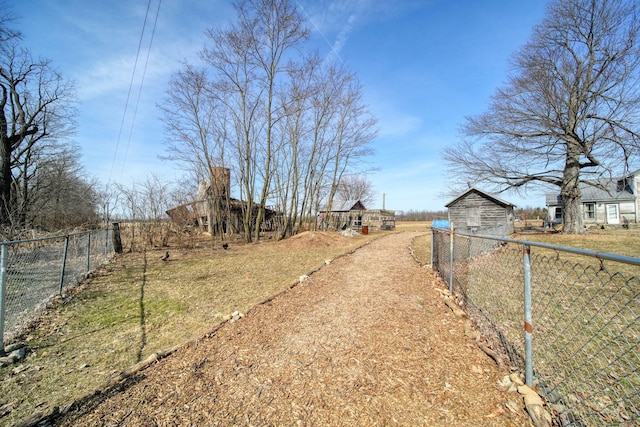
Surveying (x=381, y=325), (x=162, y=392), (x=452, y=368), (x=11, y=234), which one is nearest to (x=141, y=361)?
(x=162, y=392)

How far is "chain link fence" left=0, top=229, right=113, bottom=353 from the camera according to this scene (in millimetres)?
4055

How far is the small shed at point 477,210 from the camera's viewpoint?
61.2 feet

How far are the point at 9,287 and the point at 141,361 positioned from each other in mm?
3507

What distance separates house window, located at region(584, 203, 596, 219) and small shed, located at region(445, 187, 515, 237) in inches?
617

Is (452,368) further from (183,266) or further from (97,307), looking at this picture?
(183,266)

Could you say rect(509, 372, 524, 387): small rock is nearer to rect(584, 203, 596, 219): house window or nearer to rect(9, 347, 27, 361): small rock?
rect(9, 347, 27, 361): small rock

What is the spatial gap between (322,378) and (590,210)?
36.9 meters

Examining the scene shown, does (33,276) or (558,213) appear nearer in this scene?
(33,276)

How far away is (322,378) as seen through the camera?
2.84 m

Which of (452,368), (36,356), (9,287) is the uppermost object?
(9,287)

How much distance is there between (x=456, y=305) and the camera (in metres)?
5.00

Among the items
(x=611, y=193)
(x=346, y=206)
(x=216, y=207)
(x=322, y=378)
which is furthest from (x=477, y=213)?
(x=322, y=378)

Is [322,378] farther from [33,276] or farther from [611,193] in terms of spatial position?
[611,193]

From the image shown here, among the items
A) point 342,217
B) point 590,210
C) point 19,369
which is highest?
point 590,210
